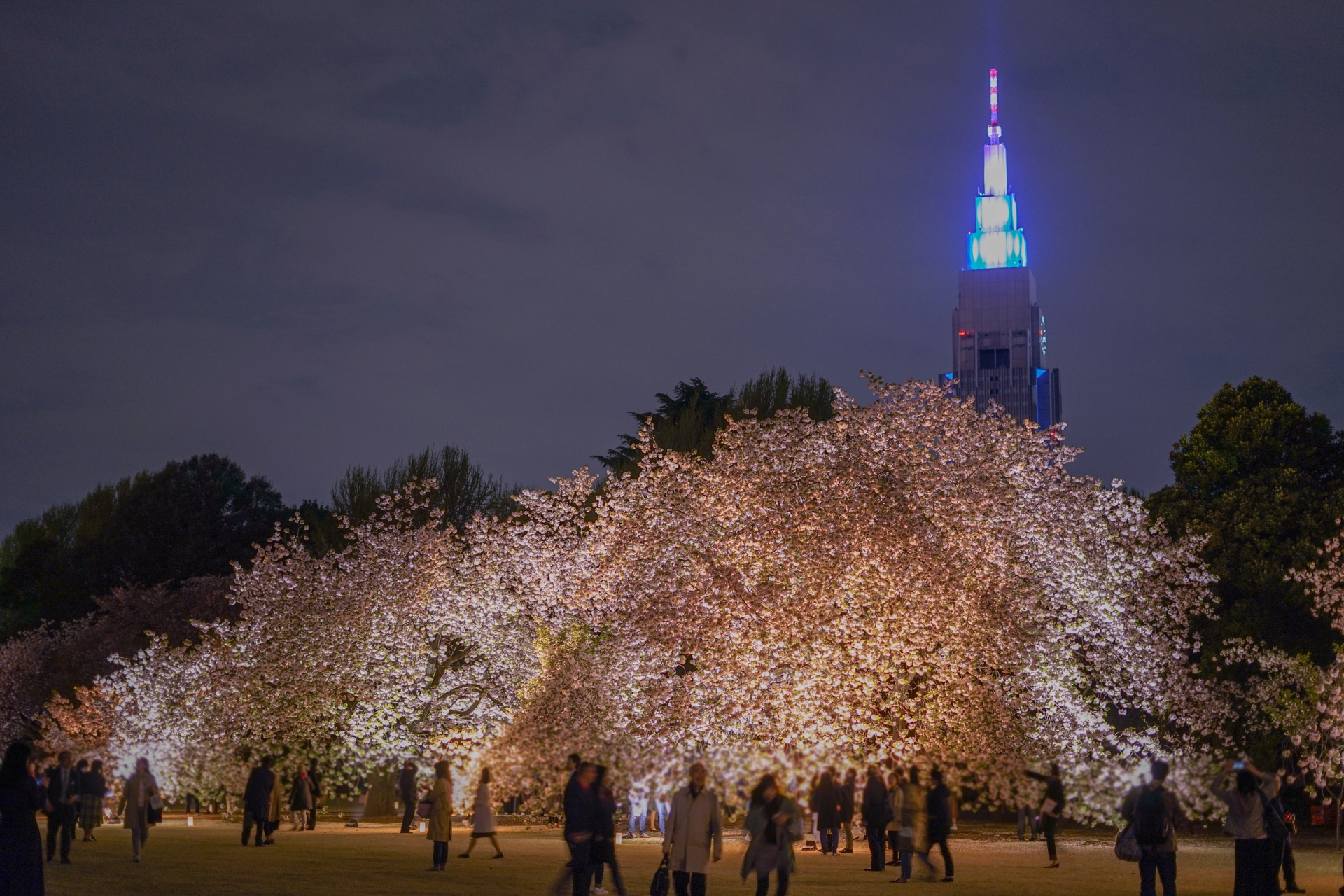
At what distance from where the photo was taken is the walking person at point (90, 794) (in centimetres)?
2644

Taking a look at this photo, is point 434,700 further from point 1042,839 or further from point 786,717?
point 1042,839

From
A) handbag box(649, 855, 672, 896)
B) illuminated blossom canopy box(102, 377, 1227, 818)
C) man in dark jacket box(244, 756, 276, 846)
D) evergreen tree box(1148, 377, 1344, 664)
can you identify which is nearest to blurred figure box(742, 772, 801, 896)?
handbag box(649, 855, 672, 896)

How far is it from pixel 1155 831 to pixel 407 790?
2078 cm

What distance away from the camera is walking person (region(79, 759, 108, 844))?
26.4 metres

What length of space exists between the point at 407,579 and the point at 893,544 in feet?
51.5

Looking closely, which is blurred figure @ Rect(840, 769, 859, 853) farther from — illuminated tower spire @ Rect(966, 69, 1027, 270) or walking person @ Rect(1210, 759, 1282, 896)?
illuminated tower spire @ Rect(966, 69, 1027, 270)

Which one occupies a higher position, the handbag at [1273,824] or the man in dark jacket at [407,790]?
the handbag at [1273,824]

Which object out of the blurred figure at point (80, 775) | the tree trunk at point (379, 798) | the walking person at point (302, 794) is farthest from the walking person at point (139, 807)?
the tree trunk at point (379, 798)

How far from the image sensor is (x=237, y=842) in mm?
27969

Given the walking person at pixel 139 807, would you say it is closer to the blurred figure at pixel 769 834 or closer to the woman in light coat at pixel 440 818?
the woman in light coat at pixel 440 818

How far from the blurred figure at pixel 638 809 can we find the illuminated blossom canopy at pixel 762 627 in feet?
1.81

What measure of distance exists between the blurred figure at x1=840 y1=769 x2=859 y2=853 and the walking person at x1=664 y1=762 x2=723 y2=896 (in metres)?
12.0

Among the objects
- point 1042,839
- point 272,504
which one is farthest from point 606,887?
point 272,504

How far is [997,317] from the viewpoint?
190500mm
